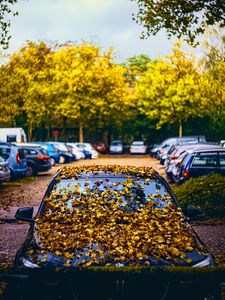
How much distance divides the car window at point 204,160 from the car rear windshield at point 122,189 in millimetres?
12677

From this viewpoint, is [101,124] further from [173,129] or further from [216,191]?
[216,191]

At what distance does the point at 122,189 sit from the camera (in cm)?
727

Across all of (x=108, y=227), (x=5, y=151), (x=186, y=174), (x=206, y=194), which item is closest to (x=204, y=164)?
(x=186, y=174)

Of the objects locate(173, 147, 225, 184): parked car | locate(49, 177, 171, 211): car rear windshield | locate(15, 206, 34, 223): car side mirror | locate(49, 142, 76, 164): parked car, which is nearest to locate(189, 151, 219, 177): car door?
locate(173, 147, 225, 184): parked car

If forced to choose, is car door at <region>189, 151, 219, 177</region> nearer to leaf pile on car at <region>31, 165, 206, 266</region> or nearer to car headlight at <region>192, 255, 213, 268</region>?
leaf pile on car at <region>31, 165, 206, 266</region>

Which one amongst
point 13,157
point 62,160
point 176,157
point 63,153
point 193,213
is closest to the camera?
point 193,213

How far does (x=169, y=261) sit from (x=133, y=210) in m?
1.53

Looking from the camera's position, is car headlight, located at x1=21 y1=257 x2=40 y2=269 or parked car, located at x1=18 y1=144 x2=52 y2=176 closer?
car headlight, located at x1=21 y1=257 x2=40 y2=269

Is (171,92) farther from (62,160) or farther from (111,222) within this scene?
(111,222)

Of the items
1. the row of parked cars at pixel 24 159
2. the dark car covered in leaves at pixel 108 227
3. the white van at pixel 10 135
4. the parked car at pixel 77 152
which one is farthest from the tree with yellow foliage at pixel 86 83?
the dark car covered in leaves at pixel 108 227

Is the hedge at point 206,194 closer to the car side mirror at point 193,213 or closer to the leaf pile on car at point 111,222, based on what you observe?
the leaf pile on car at point 111,222

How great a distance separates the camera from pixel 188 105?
64.0 metres

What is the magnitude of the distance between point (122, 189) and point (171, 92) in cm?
5806

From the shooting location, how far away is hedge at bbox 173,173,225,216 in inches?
582
